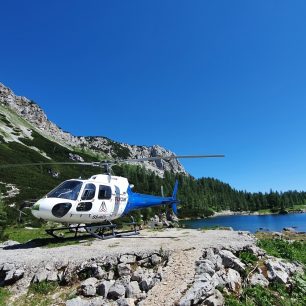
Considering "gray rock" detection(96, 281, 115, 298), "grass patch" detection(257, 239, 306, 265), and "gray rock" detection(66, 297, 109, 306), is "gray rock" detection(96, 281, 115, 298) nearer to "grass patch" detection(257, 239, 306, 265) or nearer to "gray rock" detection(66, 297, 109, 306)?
"gray rock" detection(66, 297, 109, 306)

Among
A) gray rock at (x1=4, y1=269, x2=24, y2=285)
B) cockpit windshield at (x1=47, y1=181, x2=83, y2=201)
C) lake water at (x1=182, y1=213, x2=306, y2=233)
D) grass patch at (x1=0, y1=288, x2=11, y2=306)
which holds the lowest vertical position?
grass patch at (x1=0, y1=288, x2=11, y2=306)

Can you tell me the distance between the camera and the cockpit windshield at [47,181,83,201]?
18.0 m

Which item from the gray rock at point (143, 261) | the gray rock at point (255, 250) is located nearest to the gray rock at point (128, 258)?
the gray rock at point (143, 261)

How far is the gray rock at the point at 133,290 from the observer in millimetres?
11891

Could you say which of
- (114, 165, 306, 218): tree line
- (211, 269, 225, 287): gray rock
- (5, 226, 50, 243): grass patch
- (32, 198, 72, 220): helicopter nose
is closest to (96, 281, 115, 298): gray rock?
(211, 269, 225, 287): gray rock

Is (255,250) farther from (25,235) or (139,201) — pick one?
(25,235)

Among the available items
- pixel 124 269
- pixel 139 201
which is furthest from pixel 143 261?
pixel 139 201

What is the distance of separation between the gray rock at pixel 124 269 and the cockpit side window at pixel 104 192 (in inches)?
263

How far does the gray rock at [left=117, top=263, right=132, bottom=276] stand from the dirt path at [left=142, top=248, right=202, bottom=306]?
148 centimetres

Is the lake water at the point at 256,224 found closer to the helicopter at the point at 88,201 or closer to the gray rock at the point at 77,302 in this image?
the helicopter at the point at 88,201

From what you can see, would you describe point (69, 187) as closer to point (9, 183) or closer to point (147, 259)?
point (147, 259)

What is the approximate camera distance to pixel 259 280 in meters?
13.7

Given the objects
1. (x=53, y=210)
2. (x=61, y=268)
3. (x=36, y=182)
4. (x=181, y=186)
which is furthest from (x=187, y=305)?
(x=181, y=186)

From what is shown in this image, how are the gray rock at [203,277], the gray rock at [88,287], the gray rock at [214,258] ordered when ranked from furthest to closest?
the gray rock at [214,258]
the gray rock at [88,287]
the gray rock at [203,277]
